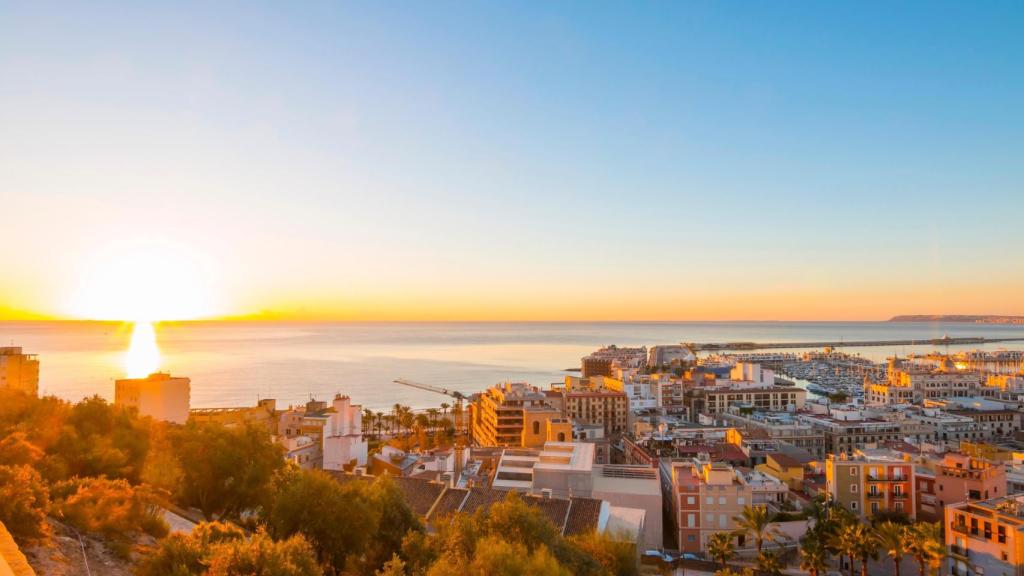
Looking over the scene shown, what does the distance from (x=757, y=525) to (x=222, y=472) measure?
53.2 ft

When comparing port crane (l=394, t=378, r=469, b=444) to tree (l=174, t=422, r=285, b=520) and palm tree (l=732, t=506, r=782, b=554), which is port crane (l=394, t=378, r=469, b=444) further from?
tree (l=174, t=422, r=285, b=520)

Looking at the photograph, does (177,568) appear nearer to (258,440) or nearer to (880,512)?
(258,440)

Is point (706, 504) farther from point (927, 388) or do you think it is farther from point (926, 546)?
point (927, 388)

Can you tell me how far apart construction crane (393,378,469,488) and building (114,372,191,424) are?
38.9 feet

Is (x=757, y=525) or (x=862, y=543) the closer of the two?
(x=862, y=543)

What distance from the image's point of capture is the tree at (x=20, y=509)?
8383 mm

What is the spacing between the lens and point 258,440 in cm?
1432

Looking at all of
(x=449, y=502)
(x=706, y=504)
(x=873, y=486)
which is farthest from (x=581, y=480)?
(x=873, y=486)

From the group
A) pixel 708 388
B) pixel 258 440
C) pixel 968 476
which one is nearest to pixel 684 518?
pixel 968 476

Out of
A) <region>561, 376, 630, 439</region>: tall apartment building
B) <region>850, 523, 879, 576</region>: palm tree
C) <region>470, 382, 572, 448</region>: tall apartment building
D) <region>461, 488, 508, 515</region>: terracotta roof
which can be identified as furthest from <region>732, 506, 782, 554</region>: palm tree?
<region>561, 376, 630, 439</region>: tall apartment building

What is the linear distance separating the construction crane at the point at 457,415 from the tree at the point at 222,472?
10.5m

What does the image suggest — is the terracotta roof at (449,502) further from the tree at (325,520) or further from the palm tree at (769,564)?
the palm tree at (769,564)

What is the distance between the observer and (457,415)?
5944 cm

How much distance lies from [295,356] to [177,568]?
405ft
